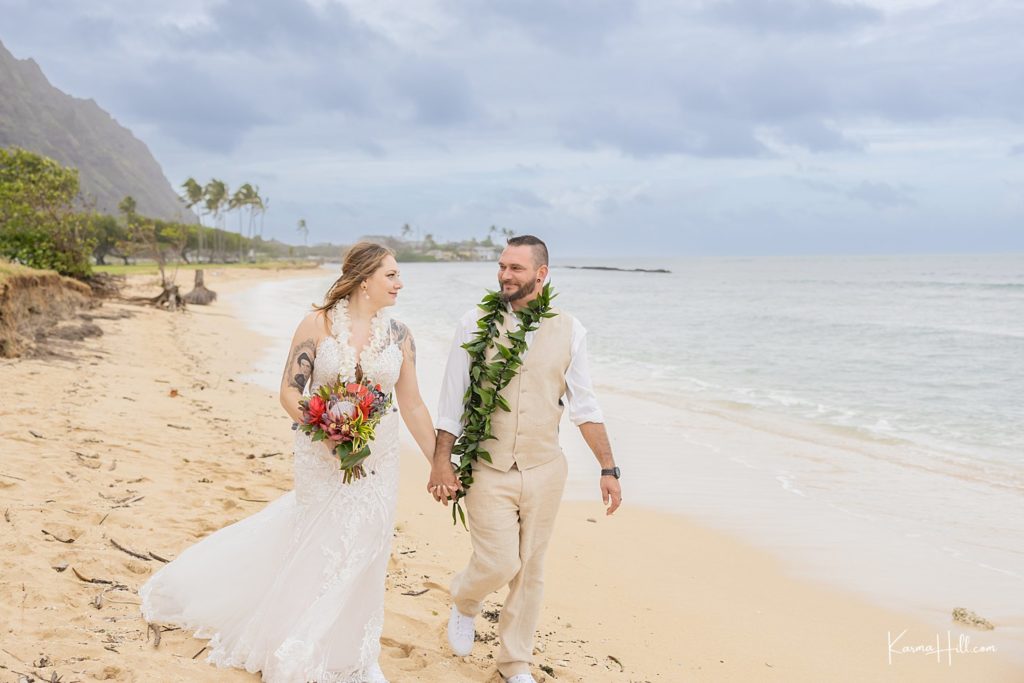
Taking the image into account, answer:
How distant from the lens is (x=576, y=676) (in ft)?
15.4

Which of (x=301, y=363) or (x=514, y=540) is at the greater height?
(x=301, y=363)

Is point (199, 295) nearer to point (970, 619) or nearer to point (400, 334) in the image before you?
point (400, 334)

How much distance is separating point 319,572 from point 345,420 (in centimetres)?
78

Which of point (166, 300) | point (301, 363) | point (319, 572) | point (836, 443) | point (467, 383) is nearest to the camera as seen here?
point (319, 572)

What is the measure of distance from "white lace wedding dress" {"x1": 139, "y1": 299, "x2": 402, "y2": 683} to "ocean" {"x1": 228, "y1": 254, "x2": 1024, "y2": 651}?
4.44 metres

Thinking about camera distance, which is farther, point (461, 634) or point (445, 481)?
point (461, 634)

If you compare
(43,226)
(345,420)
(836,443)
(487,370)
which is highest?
(43,226)

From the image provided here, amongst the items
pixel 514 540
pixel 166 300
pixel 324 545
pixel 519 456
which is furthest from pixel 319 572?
pixel 166 300

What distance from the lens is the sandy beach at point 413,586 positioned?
4418mm

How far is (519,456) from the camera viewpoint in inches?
172

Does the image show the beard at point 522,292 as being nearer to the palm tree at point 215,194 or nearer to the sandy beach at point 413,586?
the sandy beach at point 413,586

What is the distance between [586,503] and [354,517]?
4848 millimetres

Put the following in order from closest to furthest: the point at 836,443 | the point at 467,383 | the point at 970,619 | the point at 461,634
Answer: the point at 467,383, the point at 461,634, the point at 970,619, the point at 836,443

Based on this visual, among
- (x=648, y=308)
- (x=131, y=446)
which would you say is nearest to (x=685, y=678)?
(x=131, y=446)
